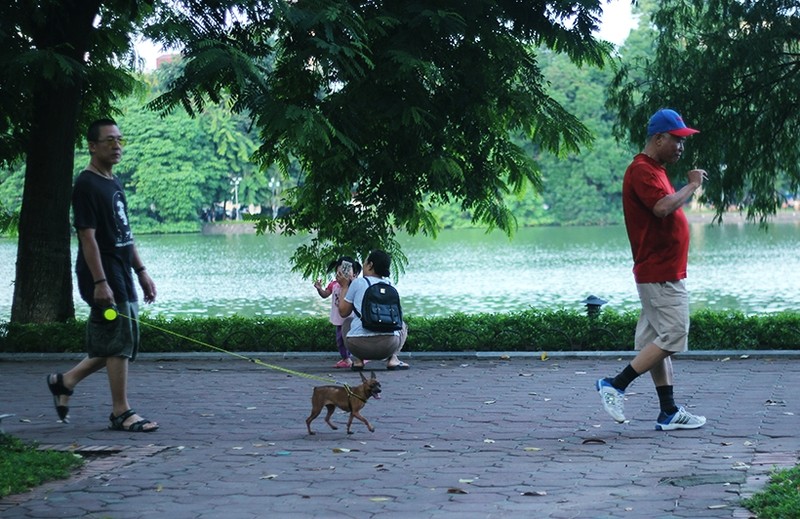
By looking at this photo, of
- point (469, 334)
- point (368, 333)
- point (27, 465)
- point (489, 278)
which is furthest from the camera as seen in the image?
point (489, 278)

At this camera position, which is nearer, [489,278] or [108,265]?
[108,265]

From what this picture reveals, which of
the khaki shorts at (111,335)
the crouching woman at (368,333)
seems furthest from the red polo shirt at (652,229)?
the crouching woman at (368,333)

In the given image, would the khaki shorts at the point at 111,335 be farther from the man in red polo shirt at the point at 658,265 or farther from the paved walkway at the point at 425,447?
the man in red polo shirt at the point at 658,265

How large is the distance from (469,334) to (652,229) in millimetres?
5768

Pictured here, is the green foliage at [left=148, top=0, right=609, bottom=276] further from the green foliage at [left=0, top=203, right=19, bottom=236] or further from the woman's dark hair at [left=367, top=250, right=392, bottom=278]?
the green foliage at [left=0, top=203, right=19, bottom=236]

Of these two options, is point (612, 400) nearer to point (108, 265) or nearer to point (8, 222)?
point (108, 265)

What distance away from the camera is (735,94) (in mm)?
17641

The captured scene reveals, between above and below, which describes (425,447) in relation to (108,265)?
below

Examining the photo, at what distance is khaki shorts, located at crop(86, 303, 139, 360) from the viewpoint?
8602 mm

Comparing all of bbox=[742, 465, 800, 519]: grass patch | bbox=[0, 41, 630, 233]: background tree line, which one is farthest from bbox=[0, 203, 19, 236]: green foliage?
bbox=[0, 41, 630, 233]: background tree line

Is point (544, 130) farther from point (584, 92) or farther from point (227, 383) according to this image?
point (584, 92)

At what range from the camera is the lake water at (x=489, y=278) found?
29250 mm

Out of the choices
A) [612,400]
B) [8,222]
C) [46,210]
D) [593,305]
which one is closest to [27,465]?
[612,400]

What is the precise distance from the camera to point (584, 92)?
3684 inches
